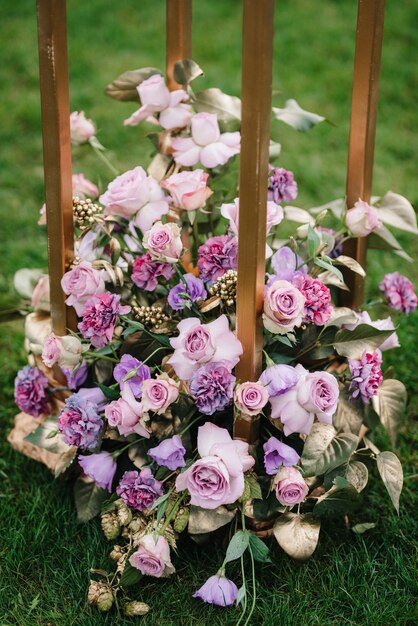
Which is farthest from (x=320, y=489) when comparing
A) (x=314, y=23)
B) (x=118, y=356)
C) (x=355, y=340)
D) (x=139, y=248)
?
(x=314, y=23)

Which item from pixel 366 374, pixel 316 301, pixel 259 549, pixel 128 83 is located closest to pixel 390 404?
pixel 366 374

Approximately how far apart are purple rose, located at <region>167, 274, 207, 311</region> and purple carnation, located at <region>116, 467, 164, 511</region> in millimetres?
287

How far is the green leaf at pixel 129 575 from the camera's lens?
4.58 feet

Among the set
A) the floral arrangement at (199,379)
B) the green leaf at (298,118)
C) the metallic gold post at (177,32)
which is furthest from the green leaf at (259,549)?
the metallic gold post at (177,32)

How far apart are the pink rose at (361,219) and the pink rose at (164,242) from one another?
329 millimetres

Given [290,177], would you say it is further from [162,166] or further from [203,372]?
[203,372]

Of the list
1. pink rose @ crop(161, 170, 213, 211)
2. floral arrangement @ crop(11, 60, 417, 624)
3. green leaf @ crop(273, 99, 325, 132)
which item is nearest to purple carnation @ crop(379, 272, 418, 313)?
floral arrangement @ crop(11, 60, 417, 624)

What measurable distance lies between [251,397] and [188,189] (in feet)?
1.33

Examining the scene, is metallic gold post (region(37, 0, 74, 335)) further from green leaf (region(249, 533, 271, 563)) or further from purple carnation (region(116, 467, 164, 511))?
green leaf (region(249, 533, 271, 563))

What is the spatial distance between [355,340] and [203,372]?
329 millimetres

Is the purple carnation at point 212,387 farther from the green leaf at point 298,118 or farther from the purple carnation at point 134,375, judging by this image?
the green leaf at point 298,118

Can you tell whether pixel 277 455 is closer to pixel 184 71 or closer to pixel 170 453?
pixel 170 453

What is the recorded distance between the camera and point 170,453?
1.41 meters

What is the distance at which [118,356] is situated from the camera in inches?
62.6
